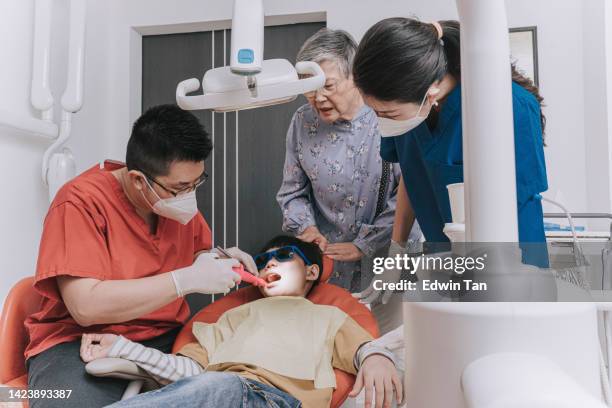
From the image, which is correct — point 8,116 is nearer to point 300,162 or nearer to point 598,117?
point 300,162

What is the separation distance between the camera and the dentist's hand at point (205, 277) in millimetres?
901

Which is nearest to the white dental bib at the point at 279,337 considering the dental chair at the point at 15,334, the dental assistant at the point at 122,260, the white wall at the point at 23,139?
the dental assistant at the point at 122,260

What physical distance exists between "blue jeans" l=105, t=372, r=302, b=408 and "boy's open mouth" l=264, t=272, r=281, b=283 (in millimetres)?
359

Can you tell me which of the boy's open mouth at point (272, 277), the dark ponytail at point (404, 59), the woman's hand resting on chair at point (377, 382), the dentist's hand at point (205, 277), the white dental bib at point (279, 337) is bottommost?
the white dental bib at point (279, 337)

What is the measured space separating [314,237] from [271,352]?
34 centimetres

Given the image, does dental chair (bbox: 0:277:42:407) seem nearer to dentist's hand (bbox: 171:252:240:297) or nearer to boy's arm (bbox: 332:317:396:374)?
dentist's hand (bbox: 171:252:240:297)

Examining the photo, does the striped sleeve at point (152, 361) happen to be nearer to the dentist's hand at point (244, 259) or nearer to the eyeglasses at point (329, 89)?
the dentist's hand at point (244, 259)

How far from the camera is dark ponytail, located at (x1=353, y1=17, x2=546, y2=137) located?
2.07ft

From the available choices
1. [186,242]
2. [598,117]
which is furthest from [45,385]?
[598,117]

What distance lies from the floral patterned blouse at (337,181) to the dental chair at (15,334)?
0.59 metres

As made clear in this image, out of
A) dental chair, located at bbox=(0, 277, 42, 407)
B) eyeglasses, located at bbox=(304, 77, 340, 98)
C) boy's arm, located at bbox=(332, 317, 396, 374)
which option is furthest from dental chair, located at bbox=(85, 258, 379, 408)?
eyeglasses, located at bbox=(304, 77, 340, 98)

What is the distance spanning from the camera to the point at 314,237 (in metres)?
1.21

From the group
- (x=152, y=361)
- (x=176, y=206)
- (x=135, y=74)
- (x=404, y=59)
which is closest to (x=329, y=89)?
(x=176, y=206)

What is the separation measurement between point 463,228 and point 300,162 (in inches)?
41.8
